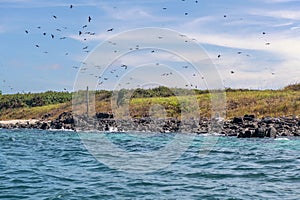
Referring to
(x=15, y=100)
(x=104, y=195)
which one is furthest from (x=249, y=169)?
(x=15, y=100)

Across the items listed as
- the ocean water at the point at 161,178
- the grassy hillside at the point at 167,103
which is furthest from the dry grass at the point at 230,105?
the ocean water at the point at 161,178

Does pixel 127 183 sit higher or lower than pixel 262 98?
lower

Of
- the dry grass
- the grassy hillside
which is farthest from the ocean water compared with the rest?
the grassy hillside

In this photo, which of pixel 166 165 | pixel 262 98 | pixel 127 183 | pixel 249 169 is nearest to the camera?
pixel 127 183

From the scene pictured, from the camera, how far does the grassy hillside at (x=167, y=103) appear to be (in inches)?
3014

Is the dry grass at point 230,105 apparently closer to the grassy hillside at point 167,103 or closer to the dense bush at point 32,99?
the grassy hillside at point 167,103

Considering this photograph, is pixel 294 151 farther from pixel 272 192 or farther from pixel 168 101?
pixel 168 101

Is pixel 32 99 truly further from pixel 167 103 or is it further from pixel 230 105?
pixel 230 105

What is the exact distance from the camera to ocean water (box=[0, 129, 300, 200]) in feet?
62.7

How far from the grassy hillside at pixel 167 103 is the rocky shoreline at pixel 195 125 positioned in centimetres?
1060

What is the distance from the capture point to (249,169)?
25594mm

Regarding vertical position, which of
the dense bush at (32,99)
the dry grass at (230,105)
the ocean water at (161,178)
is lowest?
the ocean water at (161,178)

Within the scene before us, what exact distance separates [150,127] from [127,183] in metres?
45.2

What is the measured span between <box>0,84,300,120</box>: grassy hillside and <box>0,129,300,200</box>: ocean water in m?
43.0
